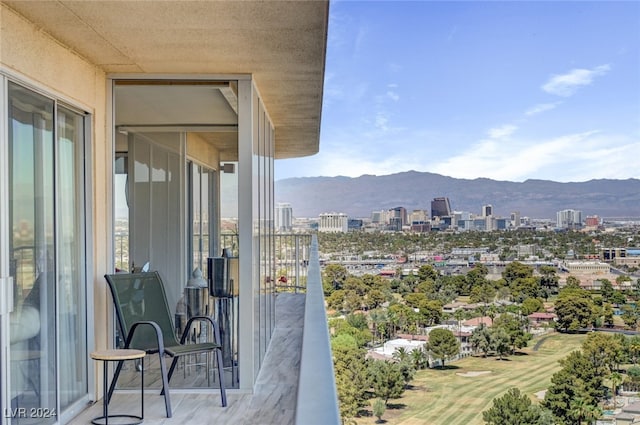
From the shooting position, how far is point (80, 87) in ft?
14.3

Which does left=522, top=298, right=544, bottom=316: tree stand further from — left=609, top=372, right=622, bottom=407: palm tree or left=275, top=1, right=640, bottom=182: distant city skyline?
left=275, top=1, right=640, bottom=182: distant city skyline

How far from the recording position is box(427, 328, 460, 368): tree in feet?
93.4

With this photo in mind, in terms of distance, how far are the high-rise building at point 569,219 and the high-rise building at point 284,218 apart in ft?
91.6

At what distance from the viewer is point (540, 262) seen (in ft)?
104

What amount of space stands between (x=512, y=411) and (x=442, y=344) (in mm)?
4533

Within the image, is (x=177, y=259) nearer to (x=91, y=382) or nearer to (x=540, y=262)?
(x=91, y=382)

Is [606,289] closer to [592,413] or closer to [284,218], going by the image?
[592,413]

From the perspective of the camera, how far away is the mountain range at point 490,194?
35031 mm

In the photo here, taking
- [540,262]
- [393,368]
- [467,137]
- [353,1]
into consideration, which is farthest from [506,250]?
[353,1]

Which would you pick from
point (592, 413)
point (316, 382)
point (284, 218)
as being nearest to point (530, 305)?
point (592, 413)

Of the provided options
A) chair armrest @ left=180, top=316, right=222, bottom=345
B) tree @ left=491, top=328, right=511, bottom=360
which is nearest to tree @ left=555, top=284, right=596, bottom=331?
tree @ left=491, top=328, right=511, bottom=360

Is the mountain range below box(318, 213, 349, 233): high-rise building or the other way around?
the other way around

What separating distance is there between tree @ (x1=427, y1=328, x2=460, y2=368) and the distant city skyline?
19656 mm

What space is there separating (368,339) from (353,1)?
30336 mm
